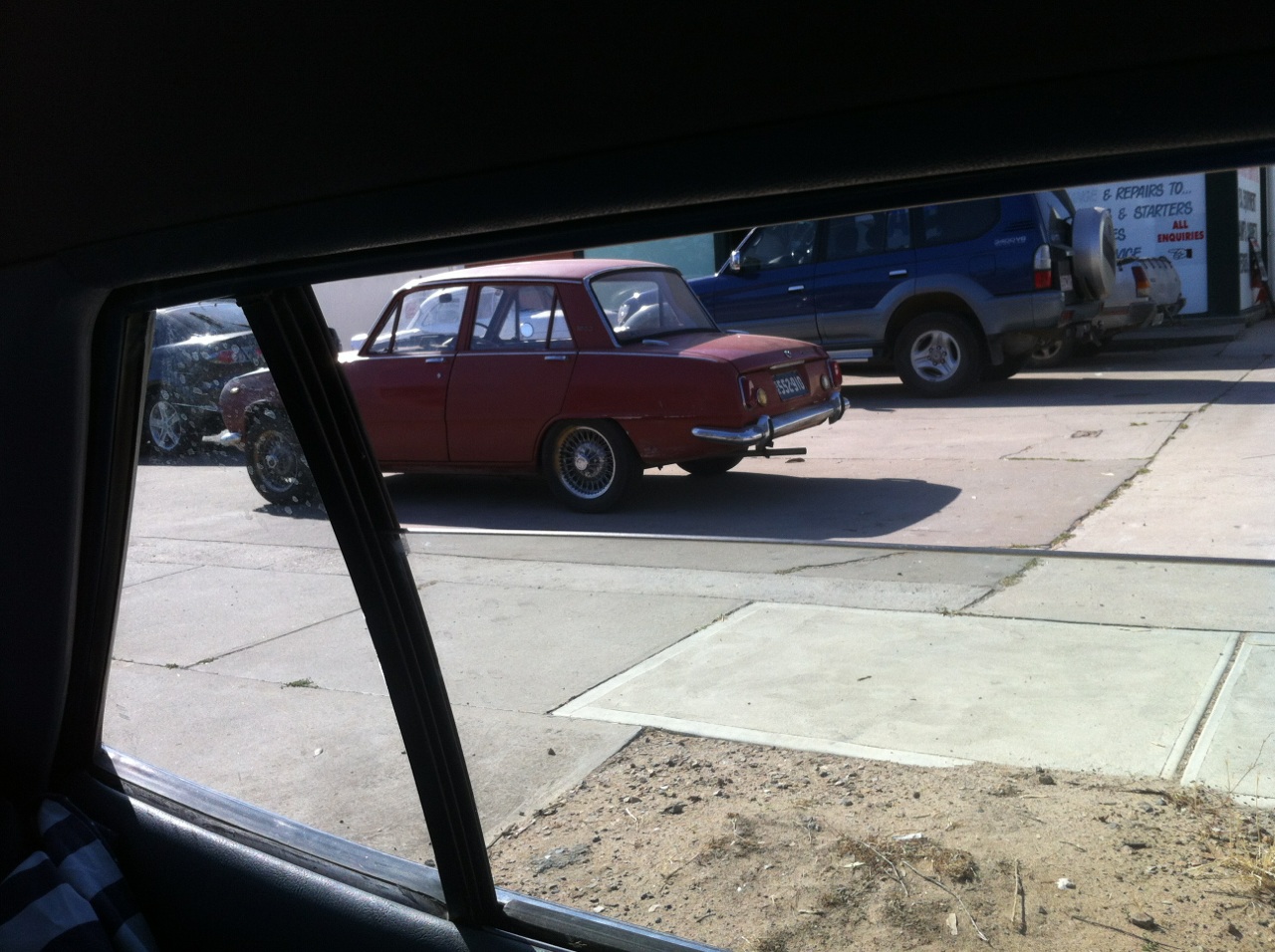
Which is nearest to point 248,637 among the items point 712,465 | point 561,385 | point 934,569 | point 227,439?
point 227,439

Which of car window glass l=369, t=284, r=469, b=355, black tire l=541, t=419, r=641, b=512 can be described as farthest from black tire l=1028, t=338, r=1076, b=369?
car window glass l=369, t=284, r=469, b=355

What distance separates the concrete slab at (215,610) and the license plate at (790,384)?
84cm

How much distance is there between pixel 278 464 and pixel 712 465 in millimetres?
1254

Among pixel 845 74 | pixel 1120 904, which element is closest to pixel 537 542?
pixel 1120 904

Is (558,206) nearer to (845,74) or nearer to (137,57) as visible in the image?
(845,74)

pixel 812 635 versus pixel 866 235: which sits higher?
pixel 866 235

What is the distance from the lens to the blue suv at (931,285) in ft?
4.70

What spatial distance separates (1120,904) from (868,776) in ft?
2.16

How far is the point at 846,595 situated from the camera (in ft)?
8.32

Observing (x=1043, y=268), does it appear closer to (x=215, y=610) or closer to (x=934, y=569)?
(x=934, y=569)

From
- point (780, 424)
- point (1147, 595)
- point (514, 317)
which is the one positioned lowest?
point (1147, 595)

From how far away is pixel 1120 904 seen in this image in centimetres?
181

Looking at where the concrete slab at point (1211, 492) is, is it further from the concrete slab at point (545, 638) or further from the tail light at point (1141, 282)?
the concrete slab at point (545, 638)

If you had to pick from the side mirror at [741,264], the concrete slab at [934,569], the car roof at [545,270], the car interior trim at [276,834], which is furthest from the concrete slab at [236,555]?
the concrete slab at [934,569]
